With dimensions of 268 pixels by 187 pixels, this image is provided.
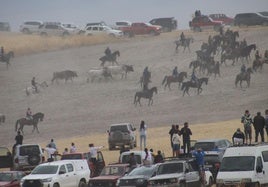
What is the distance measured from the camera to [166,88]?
80500 mm

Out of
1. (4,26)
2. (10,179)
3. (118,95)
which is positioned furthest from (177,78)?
(4,26)

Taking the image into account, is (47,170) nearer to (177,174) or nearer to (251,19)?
(177,174)

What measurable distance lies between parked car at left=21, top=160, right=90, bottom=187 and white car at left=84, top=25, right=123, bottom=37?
236ft

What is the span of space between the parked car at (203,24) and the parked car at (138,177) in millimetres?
69818

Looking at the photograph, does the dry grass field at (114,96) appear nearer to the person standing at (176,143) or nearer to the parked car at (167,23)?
the person standing at (176,143)

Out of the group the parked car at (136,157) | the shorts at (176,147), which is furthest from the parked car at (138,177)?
the shorts at (176,147)

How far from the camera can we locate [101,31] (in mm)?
114188

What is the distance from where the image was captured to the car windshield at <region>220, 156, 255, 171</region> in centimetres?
3506

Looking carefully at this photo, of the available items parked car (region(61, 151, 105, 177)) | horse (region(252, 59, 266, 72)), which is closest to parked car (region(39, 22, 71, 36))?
horse (region(252, 59, 266, 72))

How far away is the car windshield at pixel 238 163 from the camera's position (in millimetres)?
35062

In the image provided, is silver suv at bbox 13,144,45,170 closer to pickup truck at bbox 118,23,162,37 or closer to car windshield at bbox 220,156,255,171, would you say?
car windshield at bbox 220,156,255,171

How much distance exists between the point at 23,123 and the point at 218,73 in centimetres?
2154

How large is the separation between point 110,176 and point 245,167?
19.4ft

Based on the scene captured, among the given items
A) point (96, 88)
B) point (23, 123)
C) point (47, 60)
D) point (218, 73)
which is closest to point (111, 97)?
point (96, 88)
